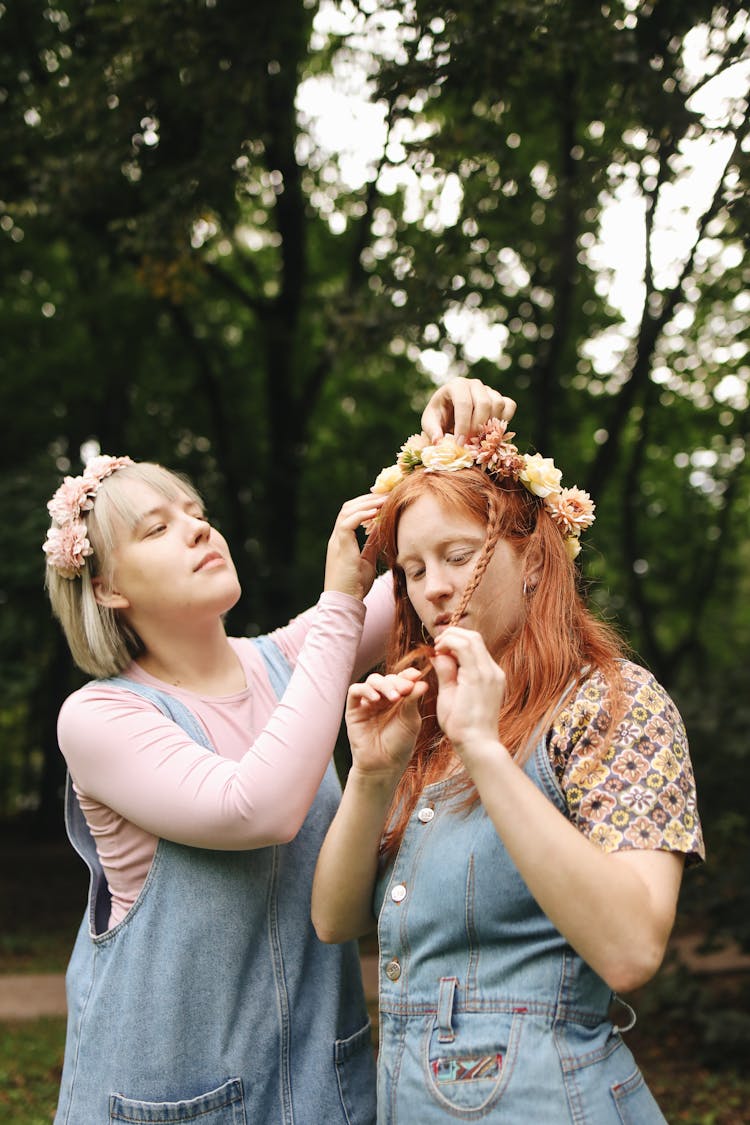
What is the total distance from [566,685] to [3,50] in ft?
31.0

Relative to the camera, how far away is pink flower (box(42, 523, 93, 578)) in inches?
105

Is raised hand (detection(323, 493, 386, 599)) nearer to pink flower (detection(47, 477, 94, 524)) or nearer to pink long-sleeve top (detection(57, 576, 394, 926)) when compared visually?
pink long-sleeve top (detection(57, 576, 394, 926))

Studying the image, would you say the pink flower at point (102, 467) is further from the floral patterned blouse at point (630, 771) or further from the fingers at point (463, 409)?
the floral patterned blouse at point (630, 771)

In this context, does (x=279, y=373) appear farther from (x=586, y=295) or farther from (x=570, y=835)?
(x=570, y=835)

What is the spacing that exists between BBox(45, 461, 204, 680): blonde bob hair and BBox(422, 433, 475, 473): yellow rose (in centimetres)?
76

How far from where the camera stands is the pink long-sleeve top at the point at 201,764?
2219mm

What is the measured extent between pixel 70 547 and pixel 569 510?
1.26 metres

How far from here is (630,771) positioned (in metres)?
1.90

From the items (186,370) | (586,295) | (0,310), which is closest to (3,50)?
(0,310)

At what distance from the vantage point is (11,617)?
1019 cm

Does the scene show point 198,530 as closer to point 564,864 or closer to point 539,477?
point 539,477

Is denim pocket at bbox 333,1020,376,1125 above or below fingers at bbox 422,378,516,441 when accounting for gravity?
below

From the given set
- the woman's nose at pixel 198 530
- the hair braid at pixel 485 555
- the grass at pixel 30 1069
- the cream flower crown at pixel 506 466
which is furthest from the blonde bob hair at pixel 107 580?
the grass at pixel 30 1069

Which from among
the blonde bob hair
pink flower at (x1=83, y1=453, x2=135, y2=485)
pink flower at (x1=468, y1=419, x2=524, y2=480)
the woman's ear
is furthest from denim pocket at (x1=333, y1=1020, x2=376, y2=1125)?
pink flower at (x1=83, y1=453, x2=135, y2=485)
